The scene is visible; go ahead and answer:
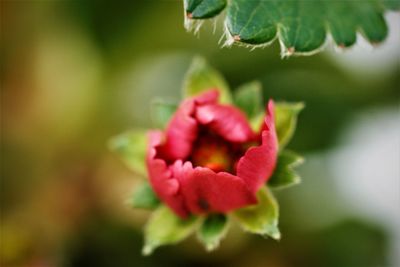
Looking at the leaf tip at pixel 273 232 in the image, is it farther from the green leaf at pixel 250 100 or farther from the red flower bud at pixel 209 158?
the green leaf at pixel 250 100

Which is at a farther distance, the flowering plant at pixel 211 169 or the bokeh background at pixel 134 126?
the bokeh background at pixel 134 126

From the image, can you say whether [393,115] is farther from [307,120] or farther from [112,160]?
[112,160]

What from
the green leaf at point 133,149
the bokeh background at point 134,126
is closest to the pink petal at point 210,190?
the green leaf at point 133,149

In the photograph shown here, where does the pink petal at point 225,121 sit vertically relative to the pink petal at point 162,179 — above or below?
above

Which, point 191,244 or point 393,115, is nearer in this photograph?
point 191,244

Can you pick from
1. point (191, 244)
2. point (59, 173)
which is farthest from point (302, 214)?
point (59, 173)

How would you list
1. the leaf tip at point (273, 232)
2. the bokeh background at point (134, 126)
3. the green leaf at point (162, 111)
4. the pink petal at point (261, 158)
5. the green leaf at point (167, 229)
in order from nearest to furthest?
the pink petal at point (261, 158) < the leaf tip at point (273, 232) < the green leaf at point (167, 229) < the green leaf at point (162, 111) < the bokeh background at point (134, 126)

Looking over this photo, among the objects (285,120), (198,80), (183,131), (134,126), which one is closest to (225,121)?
(183,131)
